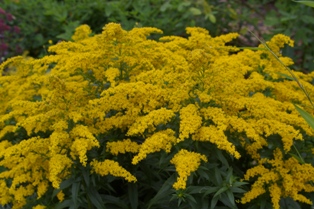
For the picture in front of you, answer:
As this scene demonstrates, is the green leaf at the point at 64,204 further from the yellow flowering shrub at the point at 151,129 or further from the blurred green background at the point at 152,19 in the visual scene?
the blurred green background at the point at 152,19

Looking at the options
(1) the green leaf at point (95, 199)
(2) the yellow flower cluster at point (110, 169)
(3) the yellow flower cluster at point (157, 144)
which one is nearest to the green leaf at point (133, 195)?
(1) the green leaf at point (95, 199)

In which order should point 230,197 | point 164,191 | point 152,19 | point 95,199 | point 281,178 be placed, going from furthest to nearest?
1. point 152,19
2. point 281,178
3. point 95,199
4. point 164,191
5. point 230,197

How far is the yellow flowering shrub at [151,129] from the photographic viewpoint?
2871mm

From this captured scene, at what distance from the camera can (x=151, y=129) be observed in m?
2.98

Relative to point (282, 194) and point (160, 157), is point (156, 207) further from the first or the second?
point (282, 194)

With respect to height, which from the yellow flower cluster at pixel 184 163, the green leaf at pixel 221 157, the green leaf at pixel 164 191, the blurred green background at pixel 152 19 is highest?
the yellow flower cluster at pixel 184 163

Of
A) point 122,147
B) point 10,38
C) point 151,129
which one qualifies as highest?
point 151,129

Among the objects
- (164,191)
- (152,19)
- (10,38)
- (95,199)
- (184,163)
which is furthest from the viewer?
(10,38)

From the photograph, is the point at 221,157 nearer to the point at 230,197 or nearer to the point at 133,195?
the point at 230,197

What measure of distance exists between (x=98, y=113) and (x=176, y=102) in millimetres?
492

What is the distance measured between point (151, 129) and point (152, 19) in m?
3.35

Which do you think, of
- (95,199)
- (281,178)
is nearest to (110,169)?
(95,199)

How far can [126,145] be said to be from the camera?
10.0 ft

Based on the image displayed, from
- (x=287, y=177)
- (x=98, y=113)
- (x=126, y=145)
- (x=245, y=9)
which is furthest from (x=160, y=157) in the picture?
(x=245, y=9)
